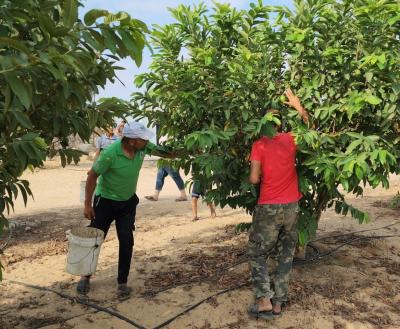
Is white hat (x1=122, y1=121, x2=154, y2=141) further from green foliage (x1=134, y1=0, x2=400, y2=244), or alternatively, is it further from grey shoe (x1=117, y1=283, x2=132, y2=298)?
grey shoe (x1=117, y1=283, x2=132, y2=298)

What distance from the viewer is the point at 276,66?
419cm

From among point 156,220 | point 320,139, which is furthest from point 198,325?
point 156,220

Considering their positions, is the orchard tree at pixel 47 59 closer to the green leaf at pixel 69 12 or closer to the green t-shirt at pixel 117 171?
the green leaf at pixel 69 12

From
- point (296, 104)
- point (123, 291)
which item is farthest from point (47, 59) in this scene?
point (123, 291)

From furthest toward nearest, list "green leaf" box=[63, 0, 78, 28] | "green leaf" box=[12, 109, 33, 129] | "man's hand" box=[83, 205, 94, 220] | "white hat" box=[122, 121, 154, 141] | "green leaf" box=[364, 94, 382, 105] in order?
"man's hand" box=[83, 205, 94, 220] → "white hat" box=[122, 121, 154, 141] → "green leaf" box=[364, 94, 382, 105] → "green leaf" box=[12, 109, 33, 129] → "green leaf" box=[63, 0, 78, 28]

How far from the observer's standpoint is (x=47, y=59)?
69.9 inches

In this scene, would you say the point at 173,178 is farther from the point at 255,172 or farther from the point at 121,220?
the point at 255,172

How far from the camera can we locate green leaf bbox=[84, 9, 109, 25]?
192cm

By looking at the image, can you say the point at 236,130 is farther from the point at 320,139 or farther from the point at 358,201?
the point at 358,201

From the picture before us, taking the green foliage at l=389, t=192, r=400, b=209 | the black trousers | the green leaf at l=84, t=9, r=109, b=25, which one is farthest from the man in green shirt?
the green foliage at l=389, t=192, r=400, b=209

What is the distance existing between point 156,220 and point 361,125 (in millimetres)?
4099

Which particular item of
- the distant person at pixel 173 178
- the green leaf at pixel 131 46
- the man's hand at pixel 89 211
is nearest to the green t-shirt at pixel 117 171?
the man's hand at pixel 89 211

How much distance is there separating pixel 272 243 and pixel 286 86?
4.35 ft

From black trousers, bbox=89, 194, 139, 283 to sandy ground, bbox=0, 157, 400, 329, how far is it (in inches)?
11.9
